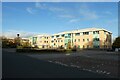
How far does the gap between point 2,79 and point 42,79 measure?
5.36 feet

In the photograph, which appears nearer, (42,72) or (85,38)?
(42,72)

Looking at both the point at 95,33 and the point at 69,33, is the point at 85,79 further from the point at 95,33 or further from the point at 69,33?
the point at 69,33

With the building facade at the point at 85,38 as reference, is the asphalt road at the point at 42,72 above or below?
below

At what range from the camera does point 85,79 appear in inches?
374

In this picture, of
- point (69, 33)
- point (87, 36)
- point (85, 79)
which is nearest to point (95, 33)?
point (87, 36)

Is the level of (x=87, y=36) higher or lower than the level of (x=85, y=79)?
higher

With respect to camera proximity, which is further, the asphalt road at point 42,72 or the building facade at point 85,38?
the building facade at point 85,38

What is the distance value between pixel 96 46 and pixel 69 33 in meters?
19.0

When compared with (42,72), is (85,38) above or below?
above

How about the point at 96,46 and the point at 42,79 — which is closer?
the point at 42,79

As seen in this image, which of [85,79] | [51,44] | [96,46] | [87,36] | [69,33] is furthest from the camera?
[51,44]

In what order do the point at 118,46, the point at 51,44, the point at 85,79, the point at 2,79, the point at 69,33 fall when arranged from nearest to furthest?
the point at 2,79 < the point at 85,79 < the point at 118,46 < the point at 69,33 < the point at 51,44

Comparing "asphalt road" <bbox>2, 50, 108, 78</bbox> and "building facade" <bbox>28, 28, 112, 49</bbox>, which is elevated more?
"building facade" <bbox>28, 28, 112, 49</bbox>

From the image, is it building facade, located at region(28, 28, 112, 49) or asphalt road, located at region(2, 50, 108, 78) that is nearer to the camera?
asphalt road, located at region(2, 50, 108, 78)
